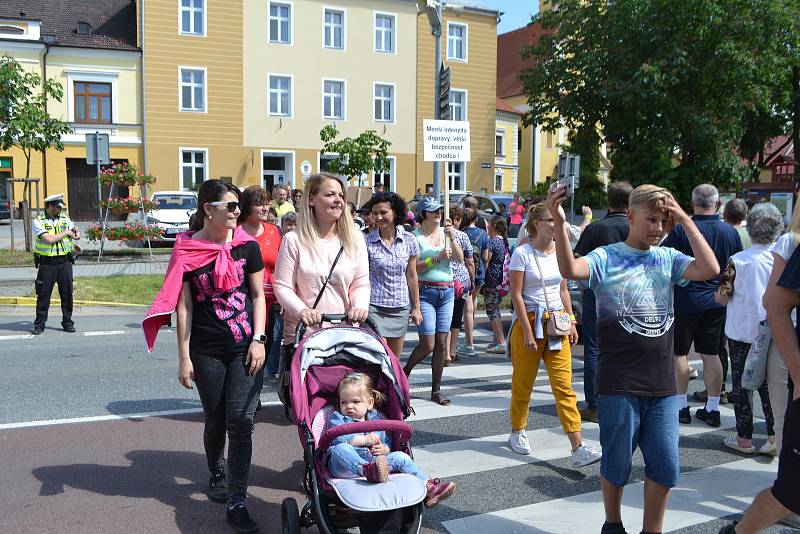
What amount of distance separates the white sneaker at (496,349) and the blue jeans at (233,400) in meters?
5.99

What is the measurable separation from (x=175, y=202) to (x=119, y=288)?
1177 centimetres

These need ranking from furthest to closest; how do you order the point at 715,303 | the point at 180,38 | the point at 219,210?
the point at 180,38 < the point at 715,303 < the point at 219,210

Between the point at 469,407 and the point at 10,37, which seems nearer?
the point at 469,407

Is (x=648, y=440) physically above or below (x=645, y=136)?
below

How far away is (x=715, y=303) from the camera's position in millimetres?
6270

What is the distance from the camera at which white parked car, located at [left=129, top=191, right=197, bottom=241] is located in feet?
77.5

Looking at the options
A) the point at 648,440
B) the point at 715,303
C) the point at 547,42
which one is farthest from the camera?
the point at 547,42

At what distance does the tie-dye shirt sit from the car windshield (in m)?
23.0

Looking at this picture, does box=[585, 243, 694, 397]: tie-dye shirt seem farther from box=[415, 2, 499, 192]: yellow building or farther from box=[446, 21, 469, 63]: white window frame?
box=[446, 21, 469, 63]: white window frame

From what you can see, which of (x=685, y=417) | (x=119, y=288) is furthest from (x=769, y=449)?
(x=119, y=288)

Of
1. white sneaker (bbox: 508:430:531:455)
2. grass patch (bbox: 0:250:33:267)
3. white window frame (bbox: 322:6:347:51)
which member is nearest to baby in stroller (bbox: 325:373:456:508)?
white sneaker (bbox: 508:430:531:455)

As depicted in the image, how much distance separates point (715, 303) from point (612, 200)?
1216 millimetres

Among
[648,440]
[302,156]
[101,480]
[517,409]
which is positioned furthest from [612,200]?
[302,156]

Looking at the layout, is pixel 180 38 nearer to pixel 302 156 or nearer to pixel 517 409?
pixel 302 156
